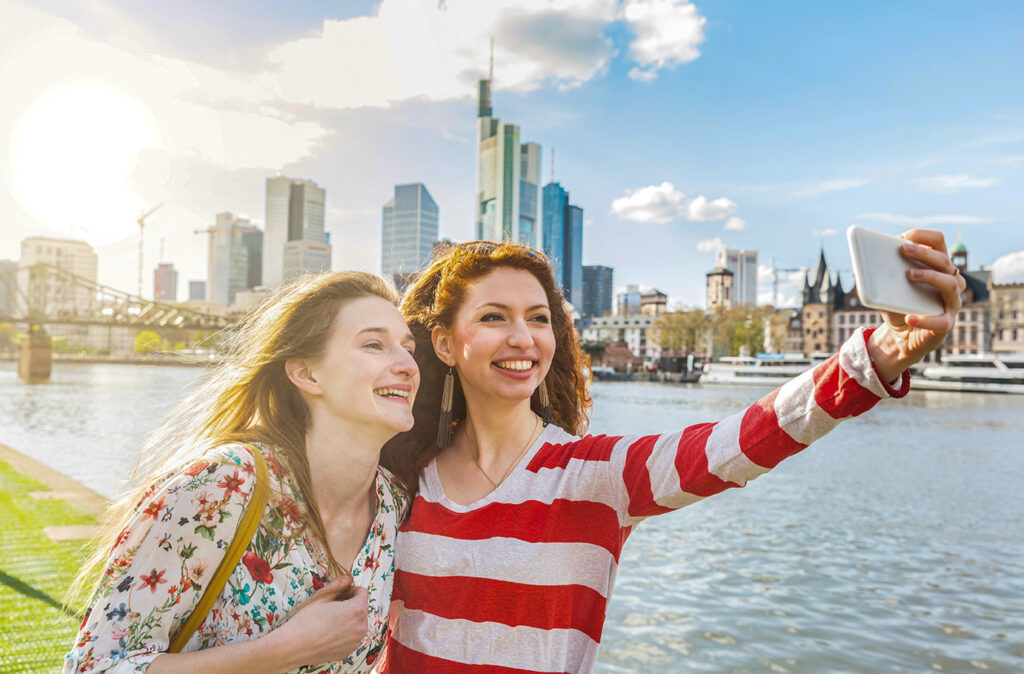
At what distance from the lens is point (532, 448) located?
225 cm

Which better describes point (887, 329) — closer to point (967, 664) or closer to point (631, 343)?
point (967, 664)

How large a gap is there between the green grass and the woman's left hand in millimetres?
4039

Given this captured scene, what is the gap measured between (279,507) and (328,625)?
32 cm

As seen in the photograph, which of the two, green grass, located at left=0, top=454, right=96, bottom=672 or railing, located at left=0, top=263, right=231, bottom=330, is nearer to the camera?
green grass, located at left=0, top=454, right=96, bottom=672

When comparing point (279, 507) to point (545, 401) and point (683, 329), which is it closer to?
point (545, 401)

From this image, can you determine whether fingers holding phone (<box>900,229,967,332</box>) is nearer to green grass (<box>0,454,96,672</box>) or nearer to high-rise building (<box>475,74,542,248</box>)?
green grass (<box>0,454,96,672</box>)

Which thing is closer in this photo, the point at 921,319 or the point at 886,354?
the point at 921,319

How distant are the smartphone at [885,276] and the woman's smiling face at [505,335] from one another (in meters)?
1.06

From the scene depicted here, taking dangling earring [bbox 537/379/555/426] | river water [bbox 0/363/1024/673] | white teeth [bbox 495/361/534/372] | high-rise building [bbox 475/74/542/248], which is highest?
high-rise building [bbox 475/74/542/248]

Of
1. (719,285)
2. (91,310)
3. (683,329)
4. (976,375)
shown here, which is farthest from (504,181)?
(976,375)

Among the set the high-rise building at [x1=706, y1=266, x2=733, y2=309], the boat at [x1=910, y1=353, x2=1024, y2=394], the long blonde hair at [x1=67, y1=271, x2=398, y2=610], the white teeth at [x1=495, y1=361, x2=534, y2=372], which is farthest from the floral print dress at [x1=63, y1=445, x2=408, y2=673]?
the high-rise building at [x1=706, y1=266, x2=733, y2=309]

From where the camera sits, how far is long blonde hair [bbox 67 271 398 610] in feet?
6.78

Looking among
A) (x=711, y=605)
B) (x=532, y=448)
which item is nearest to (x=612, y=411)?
(x=711, y=605)

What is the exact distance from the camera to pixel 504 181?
18788cm
